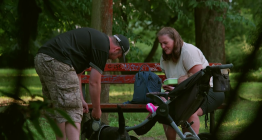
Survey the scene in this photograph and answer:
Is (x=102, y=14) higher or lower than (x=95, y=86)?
higher

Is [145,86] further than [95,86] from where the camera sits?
Yes

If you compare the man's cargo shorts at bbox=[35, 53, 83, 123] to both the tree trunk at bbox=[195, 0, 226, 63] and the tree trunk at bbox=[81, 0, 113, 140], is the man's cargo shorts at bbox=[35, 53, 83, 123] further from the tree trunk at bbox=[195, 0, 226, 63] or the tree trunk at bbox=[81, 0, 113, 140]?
the tree trunk at bbox=[195, 0, 226, 63]

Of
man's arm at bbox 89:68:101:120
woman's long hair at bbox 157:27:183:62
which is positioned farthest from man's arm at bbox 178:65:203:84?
man's arm at bbox 89:68:101:120

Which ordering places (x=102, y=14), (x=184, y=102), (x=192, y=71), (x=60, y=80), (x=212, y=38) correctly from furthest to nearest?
(x=212, y=38), (x=102, y=14), (x=192, y=71), (x=184, y=102), (x=60, y=80)

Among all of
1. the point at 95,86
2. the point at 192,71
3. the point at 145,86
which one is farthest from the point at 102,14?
the point at 95,86

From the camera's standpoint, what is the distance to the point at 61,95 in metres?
3.40

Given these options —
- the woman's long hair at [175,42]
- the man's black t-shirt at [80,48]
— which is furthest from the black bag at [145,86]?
the man's black t-shirt at [80,48]

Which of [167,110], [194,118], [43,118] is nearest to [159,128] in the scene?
[194,118]

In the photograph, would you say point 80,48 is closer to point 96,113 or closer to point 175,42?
point 96,113

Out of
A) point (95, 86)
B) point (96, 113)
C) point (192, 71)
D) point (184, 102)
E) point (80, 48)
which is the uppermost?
point (80, 48)

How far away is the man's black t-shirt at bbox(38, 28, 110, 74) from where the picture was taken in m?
3.45

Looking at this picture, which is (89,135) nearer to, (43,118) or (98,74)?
(98,74)

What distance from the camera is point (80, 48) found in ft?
11.5

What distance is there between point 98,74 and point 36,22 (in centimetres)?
273
